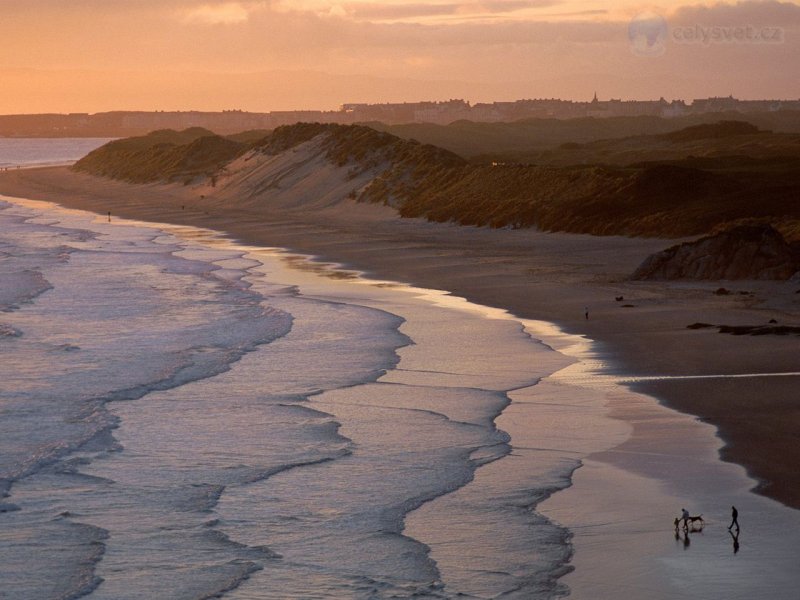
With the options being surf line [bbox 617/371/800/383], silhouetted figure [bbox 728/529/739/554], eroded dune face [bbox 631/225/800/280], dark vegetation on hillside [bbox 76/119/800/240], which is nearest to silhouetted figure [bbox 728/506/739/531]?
silhouetted figure [bbox 728/529/739/554]

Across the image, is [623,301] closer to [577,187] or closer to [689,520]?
[689,520]

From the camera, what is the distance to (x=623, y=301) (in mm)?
29203

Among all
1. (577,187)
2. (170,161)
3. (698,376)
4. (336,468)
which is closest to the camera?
(336,468)

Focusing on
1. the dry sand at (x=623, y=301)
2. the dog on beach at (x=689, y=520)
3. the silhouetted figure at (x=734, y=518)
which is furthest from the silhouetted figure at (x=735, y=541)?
the dry sand at (x=623, y=301)

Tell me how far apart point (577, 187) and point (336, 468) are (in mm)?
41566

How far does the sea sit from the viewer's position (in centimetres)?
1127

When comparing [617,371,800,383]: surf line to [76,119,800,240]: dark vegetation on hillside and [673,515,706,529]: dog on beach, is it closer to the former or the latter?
[673,515,706,529]: dog on beach

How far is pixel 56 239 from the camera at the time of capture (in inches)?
2195

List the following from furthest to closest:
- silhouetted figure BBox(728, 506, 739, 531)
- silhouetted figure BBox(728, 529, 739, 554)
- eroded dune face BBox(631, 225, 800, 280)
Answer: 1. eroded dune face BBox(631, 225, 800, 280)
2. silhouetted figure BBox(728, 506, 739, 531)
3. silhouetted figure BBox(728, 529, 739, 554)

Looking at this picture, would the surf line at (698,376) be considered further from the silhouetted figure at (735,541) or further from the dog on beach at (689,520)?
the silhouetted figure at (735,541)

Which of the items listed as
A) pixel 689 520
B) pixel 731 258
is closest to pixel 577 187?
pixel 731 258

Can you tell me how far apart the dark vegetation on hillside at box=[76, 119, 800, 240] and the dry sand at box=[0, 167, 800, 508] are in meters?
1.52

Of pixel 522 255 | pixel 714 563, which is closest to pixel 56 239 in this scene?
pixel 522 255

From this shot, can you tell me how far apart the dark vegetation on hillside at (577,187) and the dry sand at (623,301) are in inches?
59.8
